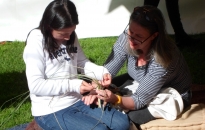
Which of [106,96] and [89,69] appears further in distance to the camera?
Answer: [89,69]

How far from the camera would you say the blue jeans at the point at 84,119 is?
2.20 meters

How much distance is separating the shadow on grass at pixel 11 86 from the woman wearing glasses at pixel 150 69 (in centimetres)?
122

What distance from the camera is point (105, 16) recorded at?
516cm

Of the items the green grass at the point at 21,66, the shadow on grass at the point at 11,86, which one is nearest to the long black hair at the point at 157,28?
the green grass at the point at 21,66

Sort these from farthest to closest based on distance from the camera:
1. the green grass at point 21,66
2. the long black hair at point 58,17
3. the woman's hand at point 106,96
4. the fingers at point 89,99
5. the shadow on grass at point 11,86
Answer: the shadow on grass at point 11,86 < the green grass at point 21,66 < the fingers at point 89,99 < the woman's hand at point 106,96 < the long black hair at point 58,17

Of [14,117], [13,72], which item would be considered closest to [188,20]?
[13,72]

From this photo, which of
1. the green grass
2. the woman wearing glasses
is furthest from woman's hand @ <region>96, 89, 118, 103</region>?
the green grass

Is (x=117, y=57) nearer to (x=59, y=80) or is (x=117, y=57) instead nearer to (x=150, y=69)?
(x=150, y=69)

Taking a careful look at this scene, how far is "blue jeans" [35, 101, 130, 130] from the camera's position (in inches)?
86.7

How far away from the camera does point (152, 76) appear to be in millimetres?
2301

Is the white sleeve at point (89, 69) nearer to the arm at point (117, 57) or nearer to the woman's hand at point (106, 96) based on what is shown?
the arm at point (117, 57)

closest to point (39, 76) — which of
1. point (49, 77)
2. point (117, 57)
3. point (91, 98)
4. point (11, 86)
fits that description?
point (49, 77)

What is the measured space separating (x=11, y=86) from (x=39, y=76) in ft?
4.65

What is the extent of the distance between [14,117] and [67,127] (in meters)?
0.97
